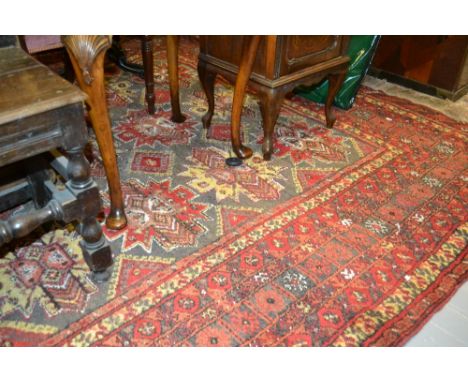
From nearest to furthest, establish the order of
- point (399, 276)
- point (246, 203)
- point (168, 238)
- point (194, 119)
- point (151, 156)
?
point (399, 276) < point (168, 238) < point (246, 203) < point (151, 156) < point (194, 119)

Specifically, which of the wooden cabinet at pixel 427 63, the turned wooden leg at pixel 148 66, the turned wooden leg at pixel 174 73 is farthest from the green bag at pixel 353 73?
the turned wooden leg at pixel 148 66

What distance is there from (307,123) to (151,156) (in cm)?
100

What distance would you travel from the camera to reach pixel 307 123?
2.57 m

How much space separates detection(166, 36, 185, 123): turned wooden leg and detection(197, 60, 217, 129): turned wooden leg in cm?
14

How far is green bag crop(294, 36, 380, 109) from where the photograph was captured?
259 cm

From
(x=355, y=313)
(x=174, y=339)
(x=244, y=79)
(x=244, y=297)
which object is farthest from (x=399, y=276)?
(x=244, y=79)

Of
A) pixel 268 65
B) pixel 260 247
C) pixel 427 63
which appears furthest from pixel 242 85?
pixel 427 63

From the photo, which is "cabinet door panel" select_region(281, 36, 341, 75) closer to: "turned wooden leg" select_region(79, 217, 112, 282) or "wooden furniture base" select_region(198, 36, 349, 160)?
"wooden furniture base" select_region(198, 36, 349, 160)

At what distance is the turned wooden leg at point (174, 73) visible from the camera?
2174mm

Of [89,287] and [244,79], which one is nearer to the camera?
[89,287]

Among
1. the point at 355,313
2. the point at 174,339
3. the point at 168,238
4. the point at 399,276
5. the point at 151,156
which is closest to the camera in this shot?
the point at 174,339

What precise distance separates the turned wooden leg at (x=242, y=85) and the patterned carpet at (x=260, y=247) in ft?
0.32

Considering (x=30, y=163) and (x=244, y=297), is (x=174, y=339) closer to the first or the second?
(x=244, y=297)

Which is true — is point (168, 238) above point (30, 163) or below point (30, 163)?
below
